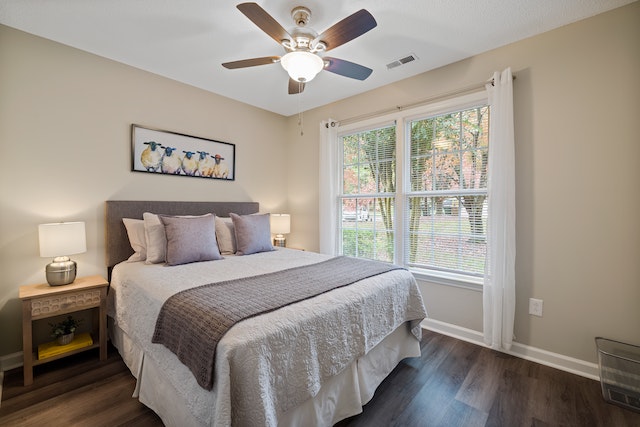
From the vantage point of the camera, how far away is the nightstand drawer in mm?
1952

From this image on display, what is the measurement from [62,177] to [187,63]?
1513mm

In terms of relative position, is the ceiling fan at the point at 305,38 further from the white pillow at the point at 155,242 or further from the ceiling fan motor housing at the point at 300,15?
the white pillow at the point at 155,242

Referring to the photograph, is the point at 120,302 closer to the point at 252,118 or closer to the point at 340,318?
the point at 340,318

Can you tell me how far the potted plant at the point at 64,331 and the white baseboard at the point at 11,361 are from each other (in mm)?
258

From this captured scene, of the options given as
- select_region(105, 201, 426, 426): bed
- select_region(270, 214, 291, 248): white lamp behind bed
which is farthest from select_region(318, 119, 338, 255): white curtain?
select_region(105, 201, 426, 426): bed

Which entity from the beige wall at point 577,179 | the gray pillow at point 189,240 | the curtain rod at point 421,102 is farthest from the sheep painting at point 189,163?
the beige wall at point 577,179

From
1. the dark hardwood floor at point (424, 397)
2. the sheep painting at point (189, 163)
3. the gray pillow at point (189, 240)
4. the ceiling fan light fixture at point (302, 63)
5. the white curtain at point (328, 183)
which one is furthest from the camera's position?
the white curtain at point (328, 183)

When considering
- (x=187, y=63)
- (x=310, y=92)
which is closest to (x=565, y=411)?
(x=310, y=92)

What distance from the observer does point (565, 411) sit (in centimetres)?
168

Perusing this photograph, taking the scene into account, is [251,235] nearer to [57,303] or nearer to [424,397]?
[57,303]

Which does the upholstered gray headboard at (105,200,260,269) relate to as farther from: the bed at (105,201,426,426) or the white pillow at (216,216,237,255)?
the white pillow at (216,216,237,255)

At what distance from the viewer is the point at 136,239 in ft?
8.29

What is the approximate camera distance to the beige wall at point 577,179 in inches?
74.8

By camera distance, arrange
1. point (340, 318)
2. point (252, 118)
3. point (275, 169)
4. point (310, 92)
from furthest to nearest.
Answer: point (275, 169), point (252, 118), point (310, 92), point (340, 318)
